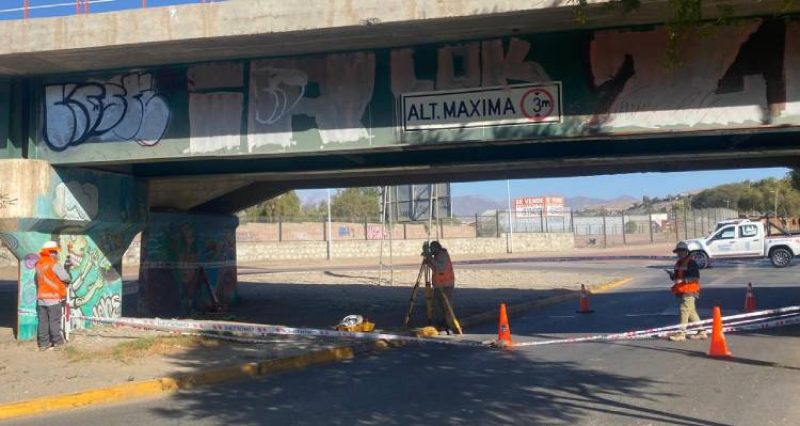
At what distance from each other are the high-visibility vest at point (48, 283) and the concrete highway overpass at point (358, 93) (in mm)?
1036

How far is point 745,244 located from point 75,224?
30.2 meters

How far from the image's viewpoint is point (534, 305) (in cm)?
2000

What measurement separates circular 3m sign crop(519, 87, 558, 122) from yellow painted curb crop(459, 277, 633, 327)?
20.6 feet

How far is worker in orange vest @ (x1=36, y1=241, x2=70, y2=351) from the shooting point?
1171 cm

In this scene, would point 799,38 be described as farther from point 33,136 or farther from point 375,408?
point 33,136

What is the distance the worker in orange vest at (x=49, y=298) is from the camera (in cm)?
1171

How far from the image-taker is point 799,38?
10.2 meters

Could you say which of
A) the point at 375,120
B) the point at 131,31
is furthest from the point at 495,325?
the point at 131,31

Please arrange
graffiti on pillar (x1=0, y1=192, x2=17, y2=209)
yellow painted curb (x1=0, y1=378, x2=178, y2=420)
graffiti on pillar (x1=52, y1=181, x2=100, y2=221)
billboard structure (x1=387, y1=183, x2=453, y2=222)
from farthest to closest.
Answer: billboard structure (x1=387, y1=183, x2=453, y2=222) → graffiti on pillar (x1=52, y1=181, x2=100, y2=221) → graffiti on pillar (x1=0, y1=192, x2=17, y2=209) → yellow painted curb (x1=0, y1=378, x2=178, y2=420)

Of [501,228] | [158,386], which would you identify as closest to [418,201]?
[158,386]

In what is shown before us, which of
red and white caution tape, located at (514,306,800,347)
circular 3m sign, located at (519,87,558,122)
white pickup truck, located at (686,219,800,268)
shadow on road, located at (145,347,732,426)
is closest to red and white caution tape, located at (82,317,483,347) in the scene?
red and white caution tape, located at (514,306,800,347)

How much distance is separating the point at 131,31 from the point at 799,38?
29.4 feet

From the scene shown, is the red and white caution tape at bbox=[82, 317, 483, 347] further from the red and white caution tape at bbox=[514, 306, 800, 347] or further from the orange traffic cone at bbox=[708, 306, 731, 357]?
the orange traffic cone at bbox=[708, 306, 731, 357]

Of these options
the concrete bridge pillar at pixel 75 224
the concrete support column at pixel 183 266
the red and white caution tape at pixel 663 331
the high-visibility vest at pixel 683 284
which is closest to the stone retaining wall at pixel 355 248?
the concrete support column at pixel 183 266
